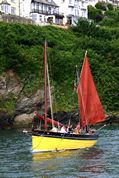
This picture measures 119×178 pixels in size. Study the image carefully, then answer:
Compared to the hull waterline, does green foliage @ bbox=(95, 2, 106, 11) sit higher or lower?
higher

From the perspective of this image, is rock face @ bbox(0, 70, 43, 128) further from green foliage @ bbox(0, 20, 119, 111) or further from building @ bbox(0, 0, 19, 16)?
building @ bbox(0, 0, 19, 16)

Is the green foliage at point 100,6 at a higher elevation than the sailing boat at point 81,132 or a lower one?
higher

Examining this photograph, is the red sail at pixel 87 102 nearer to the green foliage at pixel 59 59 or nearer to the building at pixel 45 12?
the green foliage at pixel 59 59

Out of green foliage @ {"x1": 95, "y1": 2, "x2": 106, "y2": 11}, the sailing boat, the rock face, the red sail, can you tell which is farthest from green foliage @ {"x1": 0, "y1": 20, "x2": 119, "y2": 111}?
green foliage @ {"x1": 95, "y1": 2, "x2": 106, "y2": 11}

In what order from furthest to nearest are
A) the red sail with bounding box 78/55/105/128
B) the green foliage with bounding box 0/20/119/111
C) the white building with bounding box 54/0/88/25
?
1. the white building with bounding box 54/0/88/25
2. the green foliage with bounding box 0/20/119/111
3. the red sail with bounding box 78/55/105/128

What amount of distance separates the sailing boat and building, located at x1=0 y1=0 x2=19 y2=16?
61598 mm

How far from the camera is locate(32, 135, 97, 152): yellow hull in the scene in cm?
5141

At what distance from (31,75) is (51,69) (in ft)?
17.4

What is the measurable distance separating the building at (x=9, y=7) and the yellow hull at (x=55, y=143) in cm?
6684

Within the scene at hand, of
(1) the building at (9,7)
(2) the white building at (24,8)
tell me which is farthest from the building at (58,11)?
(1) the building at (9,7)

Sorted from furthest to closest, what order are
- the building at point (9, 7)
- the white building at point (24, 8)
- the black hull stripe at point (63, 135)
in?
the white building at point (24, 8)
the building at point (9, 7)
the black hull stripe at point (63, 135)

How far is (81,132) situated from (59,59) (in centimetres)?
3460

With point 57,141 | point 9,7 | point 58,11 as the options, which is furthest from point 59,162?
point 58,11

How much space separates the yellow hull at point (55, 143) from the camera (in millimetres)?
51406
